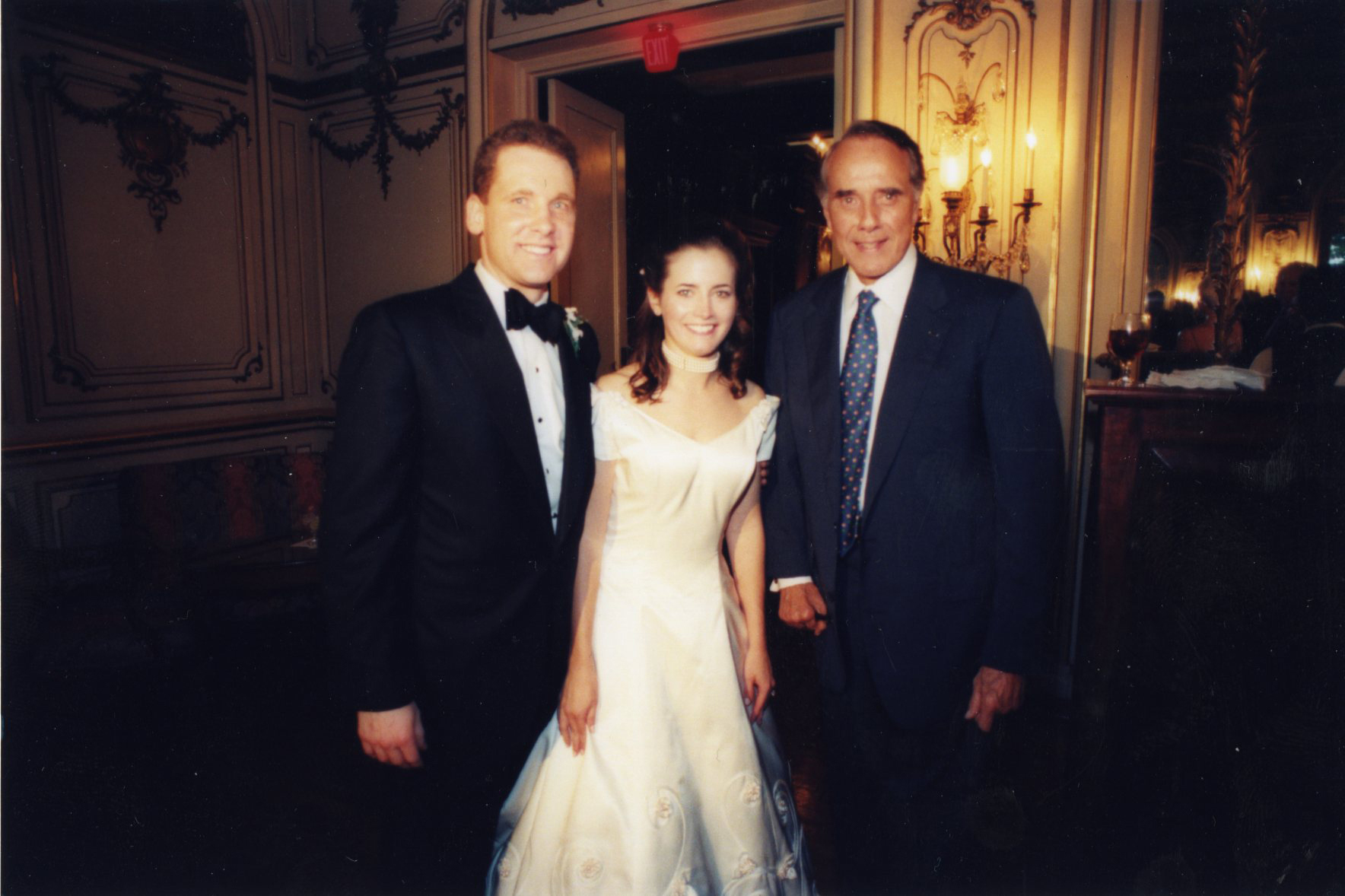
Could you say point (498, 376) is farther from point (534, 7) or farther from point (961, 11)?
point (534, 7)

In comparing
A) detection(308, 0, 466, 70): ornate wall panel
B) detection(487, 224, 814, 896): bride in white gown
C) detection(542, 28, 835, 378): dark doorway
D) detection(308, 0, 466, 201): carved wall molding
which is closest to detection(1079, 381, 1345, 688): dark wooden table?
detection(487, 224, 814, 896): bride in white gown

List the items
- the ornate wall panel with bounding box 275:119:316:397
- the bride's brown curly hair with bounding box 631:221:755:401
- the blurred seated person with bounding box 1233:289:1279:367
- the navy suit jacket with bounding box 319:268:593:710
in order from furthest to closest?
the ornate wall panel with bounding box 275:119:316:397
the blurred seated person with bounding box 1233:289:1279:367
the bride's brown curly hair with bounding box 631:221:755:401
the navy suit jacket with bounding box 319:268:593:710

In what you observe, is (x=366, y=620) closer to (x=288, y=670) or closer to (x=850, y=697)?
(x=850, y=697)

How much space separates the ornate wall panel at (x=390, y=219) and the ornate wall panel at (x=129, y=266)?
42 centimetres

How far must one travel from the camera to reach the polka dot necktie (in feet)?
5.79

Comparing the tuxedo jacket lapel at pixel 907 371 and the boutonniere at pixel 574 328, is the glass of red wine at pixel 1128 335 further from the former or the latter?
the boutonniere at pixel 574 328

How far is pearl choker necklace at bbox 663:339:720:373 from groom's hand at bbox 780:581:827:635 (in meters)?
0.57

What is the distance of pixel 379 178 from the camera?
460 centimetres

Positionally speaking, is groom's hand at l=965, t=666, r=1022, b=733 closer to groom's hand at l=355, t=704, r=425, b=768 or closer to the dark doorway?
groom's hand at l=355, t=704, r=425, b=768

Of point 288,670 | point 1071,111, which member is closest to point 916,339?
point 1071,111

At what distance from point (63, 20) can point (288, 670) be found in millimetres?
3233

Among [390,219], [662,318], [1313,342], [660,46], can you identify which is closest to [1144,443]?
[1313,342]

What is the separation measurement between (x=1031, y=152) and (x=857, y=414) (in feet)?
5.92

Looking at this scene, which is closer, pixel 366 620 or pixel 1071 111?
pixel 366 620
